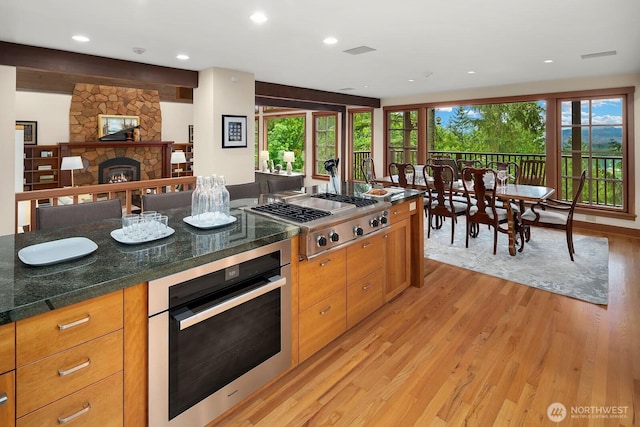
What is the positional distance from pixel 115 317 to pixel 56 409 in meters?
0.33

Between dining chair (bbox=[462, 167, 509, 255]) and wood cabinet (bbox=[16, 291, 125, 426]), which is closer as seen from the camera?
wood cabinet (bbox=[16, 291, 125, 426])

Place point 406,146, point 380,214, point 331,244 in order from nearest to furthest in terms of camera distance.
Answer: point 331,244 < point 380,214 < point 406,146

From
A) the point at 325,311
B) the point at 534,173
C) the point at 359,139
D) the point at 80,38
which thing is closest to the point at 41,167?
the point at 80,38

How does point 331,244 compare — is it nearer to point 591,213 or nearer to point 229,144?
point 229,144

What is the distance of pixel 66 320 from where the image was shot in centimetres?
123

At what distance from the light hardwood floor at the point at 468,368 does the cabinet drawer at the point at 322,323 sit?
0.12 meters

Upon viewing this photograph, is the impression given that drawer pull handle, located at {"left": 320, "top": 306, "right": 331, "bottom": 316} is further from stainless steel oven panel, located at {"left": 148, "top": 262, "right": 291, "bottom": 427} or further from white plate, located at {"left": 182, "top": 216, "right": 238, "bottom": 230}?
white plate, located at {"left": 182, "top": 216, "right": 238, "bottom": 230}

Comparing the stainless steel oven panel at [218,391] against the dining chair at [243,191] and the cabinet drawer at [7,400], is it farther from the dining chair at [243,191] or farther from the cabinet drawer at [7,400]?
the dining chair at [243,191]

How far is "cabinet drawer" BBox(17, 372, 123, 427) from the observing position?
122 cm

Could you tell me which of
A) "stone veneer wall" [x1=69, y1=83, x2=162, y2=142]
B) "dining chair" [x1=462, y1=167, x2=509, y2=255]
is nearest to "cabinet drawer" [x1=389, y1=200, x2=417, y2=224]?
Answer: "dining chair" [x1=462, y1=167, x2=509, y2=255]

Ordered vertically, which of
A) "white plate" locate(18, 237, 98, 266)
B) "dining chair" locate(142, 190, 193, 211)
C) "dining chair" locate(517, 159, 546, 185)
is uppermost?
"dining chair" locate(517, 159, 546, 185)

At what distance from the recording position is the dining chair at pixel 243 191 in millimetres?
3307

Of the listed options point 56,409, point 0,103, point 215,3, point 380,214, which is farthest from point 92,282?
point 0,103

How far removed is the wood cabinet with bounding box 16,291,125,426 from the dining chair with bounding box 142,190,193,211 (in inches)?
59.7
